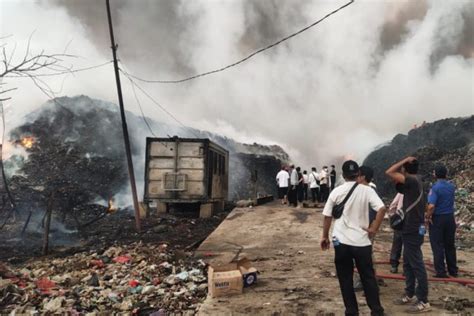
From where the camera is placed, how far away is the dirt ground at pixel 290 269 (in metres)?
4.36

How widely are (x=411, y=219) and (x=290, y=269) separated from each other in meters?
2.48

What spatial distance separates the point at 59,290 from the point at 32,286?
Result: 1.47 feet

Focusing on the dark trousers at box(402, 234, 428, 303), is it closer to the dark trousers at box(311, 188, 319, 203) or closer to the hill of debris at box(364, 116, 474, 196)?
the dark trousers at box(311, 188, 319, 203)

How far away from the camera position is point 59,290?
5.46 metres

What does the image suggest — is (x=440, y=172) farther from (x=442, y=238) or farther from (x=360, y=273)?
(x=360, y=273)

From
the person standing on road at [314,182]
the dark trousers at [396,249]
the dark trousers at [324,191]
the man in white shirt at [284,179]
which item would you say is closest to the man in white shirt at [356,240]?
the dark trousers at [396,249]

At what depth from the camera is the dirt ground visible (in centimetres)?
436

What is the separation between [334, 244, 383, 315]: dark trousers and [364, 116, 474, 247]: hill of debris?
21.6 feet

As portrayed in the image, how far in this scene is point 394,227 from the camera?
14.9ft

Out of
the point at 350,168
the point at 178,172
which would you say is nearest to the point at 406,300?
the point at 350,168

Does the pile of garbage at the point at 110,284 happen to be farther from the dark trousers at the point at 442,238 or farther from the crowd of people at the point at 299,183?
the crowd of people at the point at 299,183

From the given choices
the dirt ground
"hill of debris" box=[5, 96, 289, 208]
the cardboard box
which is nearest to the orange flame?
"hill of debris" box=[5, 96, 289, 208]

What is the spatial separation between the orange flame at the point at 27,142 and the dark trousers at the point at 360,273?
2867 centimetres

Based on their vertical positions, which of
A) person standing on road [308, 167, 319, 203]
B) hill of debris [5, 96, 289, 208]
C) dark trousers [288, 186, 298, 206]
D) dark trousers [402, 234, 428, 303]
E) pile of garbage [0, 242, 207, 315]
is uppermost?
hill of debris [5, 96, 289, 208]
